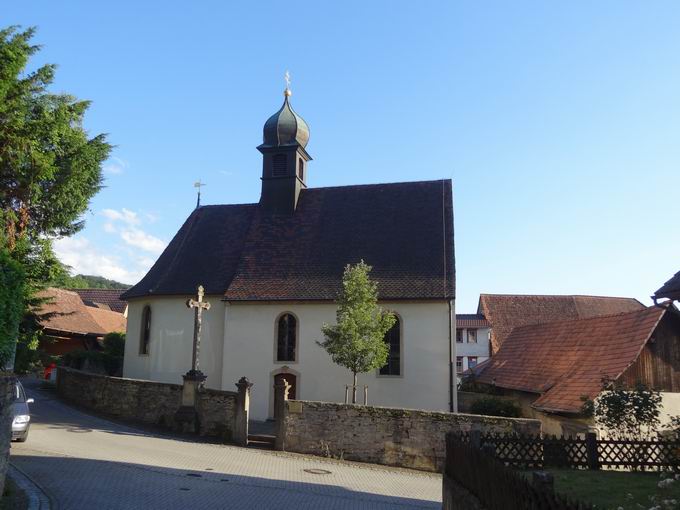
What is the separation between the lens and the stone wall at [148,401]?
1711 cm

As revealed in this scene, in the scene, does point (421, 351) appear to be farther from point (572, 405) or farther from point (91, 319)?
point (91, 319)

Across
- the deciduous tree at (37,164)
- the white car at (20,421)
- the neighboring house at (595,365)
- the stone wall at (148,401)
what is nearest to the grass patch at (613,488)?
the neighboring house at (595,365)

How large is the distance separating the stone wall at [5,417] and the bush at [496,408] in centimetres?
1667

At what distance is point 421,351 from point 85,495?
43.0ft

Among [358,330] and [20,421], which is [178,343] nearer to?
[358,330]

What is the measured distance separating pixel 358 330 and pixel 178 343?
27.6 ft

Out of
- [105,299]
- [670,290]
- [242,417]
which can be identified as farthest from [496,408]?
[105,299]

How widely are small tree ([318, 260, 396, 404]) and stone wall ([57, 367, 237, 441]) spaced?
3.84m

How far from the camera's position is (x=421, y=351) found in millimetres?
20516

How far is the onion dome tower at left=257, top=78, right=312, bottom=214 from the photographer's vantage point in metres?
25.9

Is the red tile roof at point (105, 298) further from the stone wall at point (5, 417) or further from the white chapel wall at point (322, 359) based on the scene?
the stone wall at point (5, 417)

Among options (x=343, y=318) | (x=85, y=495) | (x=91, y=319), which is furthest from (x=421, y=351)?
(x=91, y=319)

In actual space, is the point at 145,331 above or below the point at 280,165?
below

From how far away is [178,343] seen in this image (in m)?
22.9
